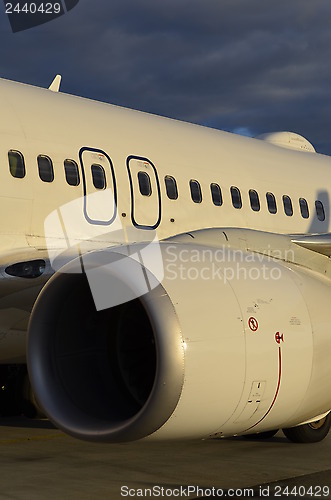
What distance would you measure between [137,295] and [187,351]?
1.85 feet

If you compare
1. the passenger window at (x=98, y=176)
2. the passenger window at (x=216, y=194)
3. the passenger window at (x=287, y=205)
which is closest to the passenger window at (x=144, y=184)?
the passenger window at (x=98, y=176)

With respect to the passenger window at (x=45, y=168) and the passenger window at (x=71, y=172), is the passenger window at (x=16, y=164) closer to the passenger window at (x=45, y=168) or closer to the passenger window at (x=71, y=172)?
the passenger window at (x=45, y=168)

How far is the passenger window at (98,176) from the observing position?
29.9 ft

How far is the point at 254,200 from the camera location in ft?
37.5

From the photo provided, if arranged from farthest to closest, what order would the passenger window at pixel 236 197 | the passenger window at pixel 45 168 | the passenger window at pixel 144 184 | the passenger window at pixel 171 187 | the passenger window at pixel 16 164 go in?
1. the passenger window at pixel 236 197
2. the passenger window at pixel 171 187
3. the passenger window at pixel 144 184
4. the passenger window at pixel 45 168
5. the passenger window at pixel 16 164

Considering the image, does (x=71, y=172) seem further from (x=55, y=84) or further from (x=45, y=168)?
(x=55, y=84)

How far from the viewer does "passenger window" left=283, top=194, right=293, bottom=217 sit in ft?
39.8

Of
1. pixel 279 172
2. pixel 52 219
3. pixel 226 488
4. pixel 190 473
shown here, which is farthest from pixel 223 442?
pixel 279 172

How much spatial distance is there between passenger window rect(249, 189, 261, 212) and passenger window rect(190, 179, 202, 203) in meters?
1.15

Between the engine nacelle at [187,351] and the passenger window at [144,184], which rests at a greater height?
the passenger window at [144,184]

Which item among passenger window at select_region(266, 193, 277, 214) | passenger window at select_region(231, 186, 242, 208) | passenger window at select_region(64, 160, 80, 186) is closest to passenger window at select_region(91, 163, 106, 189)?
passenger window at select_region(64, 160, 80, 186)

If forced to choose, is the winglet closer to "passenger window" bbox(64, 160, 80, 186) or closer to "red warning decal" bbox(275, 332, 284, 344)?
"passenger window" bbox(64, 160, 80, 186)

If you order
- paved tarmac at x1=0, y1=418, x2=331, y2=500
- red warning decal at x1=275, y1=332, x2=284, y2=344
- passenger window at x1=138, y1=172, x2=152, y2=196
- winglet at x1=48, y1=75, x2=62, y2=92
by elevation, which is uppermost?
winglet at x1=48, y1=75, x2=62, y2=92

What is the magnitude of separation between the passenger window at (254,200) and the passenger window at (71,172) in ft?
10.7
